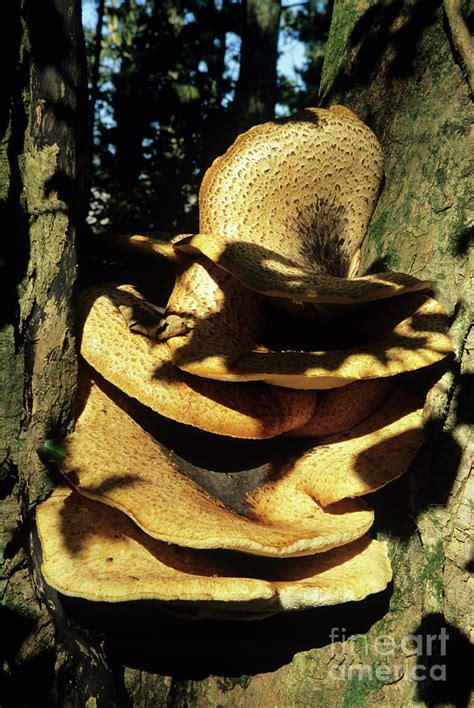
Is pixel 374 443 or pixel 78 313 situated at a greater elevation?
pixel 78 313

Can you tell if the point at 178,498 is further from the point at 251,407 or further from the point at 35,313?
the point at 35,313

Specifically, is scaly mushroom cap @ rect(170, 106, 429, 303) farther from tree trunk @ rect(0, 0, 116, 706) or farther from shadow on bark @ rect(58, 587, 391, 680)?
shadow on bark @ rect(58, 587, 391, 680)

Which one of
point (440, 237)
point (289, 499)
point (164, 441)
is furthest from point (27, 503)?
point (440, 237)

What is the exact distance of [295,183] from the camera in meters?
3.52

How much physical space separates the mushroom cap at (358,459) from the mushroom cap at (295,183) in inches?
42.3

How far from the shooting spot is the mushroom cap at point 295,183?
3375mm

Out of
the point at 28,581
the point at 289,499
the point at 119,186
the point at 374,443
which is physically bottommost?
the point at 28,581

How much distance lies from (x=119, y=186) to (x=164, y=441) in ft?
15.1

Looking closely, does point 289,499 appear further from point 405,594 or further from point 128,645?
point 128,645

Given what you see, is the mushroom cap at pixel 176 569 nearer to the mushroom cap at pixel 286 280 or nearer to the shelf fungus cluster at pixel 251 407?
the shelf fungus cluster at pixel 251 407

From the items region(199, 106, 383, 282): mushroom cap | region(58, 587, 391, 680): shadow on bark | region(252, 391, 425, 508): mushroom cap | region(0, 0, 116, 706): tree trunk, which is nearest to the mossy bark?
region(58, 587, 391, 680): shadow on bark

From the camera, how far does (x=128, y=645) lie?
2.73 metres

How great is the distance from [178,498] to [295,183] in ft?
6.70

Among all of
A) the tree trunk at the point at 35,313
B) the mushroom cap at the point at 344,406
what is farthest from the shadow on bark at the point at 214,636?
the mushroom cap at the point at 344,406
